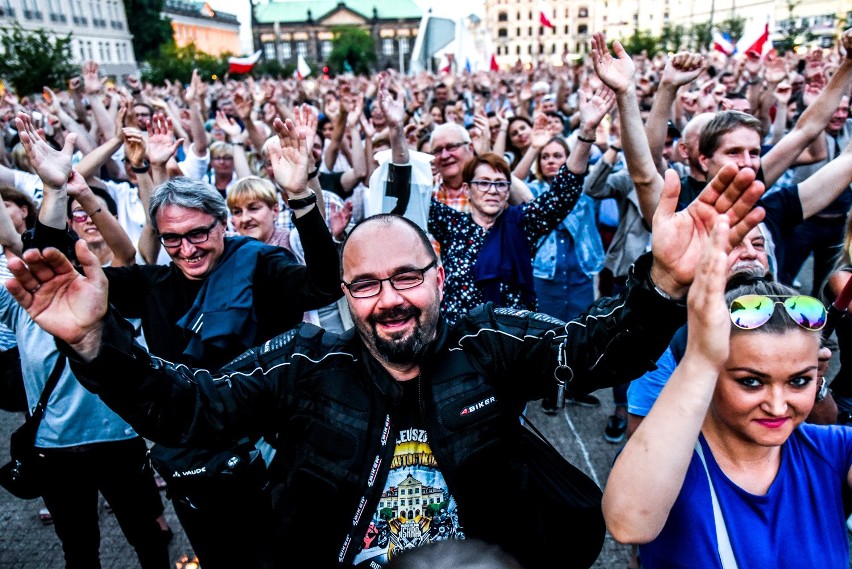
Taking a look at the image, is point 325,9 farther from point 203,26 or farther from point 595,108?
point 595,108

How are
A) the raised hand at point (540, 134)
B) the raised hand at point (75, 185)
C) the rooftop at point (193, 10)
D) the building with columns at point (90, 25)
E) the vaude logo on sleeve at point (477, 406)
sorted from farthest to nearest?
1. the rooftop at point (193, 10)
2. the building with columns at point (90, 25)
3. the raised hand at point (540, 134)
4. the raised hand at point (75, 185)
5. the vaude logo on sleeve at point (477, 406)

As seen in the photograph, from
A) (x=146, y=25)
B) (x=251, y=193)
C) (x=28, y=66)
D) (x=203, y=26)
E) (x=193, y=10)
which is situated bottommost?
(x=251, y=193)

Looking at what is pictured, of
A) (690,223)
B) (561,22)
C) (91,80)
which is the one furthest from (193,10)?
(690,223)

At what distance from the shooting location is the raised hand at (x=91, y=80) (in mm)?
6725

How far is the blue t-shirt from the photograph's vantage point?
1.42m

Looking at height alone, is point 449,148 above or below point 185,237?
above

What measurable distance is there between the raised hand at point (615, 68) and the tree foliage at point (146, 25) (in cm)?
7149

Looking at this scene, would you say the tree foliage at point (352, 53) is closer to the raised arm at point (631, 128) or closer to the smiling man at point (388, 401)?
the raised arm at point (631, 128)

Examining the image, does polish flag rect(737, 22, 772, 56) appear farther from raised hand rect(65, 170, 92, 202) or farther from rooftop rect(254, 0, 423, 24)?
rooftop rect(254, 0, 423, 24)

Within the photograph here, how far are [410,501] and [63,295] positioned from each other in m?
1.07

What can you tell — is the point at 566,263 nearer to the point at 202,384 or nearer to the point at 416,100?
the point at 202,384

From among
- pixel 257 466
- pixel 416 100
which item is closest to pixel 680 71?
pixel 257 466

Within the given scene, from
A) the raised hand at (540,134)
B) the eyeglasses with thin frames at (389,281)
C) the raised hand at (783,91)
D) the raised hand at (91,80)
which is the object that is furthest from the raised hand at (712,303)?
the raised hand at (91,80)

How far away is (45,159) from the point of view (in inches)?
97.8
